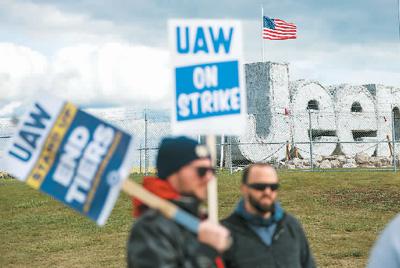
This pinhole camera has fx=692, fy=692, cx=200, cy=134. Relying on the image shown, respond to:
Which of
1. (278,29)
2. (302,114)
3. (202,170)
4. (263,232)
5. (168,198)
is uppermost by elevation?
(278,29)

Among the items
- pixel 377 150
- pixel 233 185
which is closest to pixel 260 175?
pixel 233 185

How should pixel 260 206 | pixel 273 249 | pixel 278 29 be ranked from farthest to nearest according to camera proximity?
pixel 278 29 < pixel 260 206 < pixel 273 249

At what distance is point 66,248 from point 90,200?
10.0 m

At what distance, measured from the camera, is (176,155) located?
135 inches

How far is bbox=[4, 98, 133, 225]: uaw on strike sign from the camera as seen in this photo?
313 centimetres

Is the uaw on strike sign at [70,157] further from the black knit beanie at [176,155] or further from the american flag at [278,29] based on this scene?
the american flag at [278,29]

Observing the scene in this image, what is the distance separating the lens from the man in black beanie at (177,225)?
3.04 metres

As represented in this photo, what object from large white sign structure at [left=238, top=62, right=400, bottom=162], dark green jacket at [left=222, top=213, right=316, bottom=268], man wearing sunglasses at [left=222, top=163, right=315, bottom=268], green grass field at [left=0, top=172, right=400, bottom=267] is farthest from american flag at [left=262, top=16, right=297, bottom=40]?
dark green jacket at [left=222, top=213, right=316, bottom=268]

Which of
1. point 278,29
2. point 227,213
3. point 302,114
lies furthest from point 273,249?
point 302,114

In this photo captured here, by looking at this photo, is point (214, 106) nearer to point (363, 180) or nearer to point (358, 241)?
point (358, 241)

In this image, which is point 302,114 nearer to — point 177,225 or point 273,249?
point 273,249

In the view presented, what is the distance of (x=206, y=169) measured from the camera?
134 inches

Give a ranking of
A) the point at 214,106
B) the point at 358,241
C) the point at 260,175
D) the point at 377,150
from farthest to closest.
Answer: the point at 377,150 < the point at 358,241 < the point at 260,175 < the point at 214,106

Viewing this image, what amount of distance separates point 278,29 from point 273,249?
23.2 m
